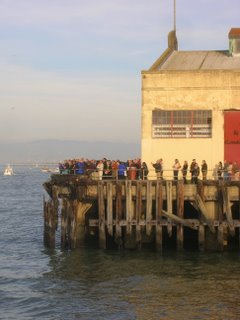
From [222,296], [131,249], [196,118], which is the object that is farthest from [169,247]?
[222,296]

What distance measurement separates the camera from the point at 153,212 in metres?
34.3

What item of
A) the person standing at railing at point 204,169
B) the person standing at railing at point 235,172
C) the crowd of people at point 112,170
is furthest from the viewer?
the crowd of people at point 112,170

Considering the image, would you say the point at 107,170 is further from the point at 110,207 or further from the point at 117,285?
the point at 117,285

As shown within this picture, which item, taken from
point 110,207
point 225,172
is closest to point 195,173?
point 225,172

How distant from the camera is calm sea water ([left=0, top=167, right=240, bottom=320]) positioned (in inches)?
968

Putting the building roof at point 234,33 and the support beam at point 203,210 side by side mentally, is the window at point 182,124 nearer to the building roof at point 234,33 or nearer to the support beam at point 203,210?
the support beam at point 203,210

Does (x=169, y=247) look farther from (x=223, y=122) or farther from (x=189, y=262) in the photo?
(x=223, y=122)

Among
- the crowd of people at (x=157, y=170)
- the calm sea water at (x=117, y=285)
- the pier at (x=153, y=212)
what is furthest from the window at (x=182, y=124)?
the calm sea water at (x=117, y=285)

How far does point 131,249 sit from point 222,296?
916 centimetres

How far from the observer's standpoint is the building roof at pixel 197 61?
136 feet

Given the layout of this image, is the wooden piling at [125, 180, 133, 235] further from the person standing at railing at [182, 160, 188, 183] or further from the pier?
the person standing at railing at [182, 160, 188, 183]

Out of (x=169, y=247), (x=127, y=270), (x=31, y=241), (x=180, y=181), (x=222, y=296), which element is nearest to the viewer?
(x=222, y=296)

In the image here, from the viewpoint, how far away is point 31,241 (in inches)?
1702

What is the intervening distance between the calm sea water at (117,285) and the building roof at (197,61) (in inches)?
474
